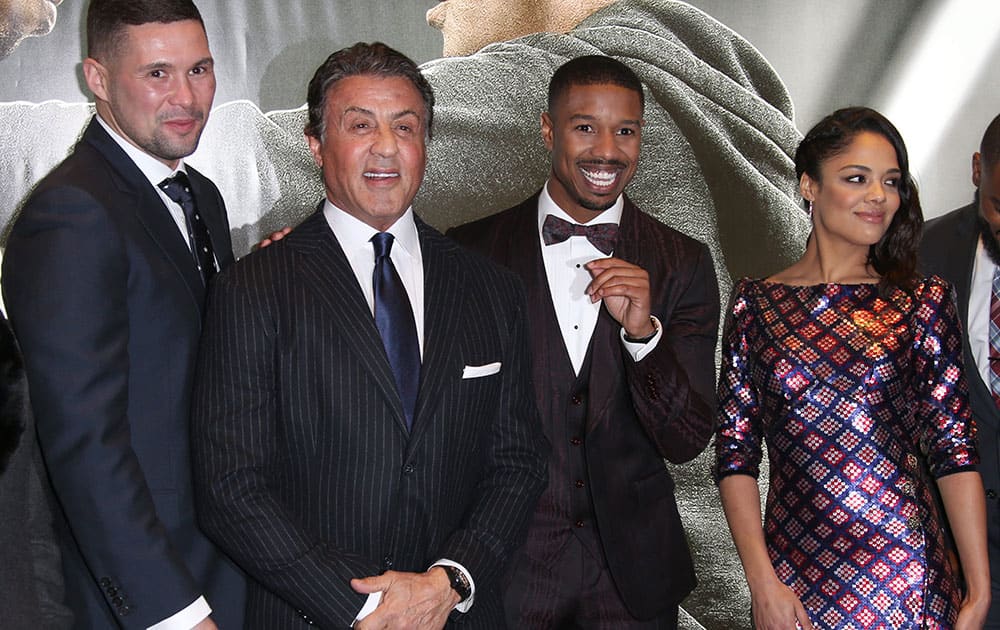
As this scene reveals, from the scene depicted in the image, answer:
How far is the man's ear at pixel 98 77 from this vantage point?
2.39 m

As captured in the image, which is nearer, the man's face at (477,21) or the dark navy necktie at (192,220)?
the dark navy necktie at (192,220)

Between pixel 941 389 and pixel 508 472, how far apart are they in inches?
41.6

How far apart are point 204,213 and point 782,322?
4.65 feet

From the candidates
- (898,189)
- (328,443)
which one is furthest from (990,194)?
(328,443)

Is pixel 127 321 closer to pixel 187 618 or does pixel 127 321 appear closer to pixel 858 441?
pixel 187 618

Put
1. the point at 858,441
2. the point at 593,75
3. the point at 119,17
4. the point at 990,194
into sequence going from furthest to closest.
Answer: the point at 990,194 < the point at 593,75 < the point at 858,441 < the point at 119,17

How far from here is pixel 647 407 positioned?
270 centimetres

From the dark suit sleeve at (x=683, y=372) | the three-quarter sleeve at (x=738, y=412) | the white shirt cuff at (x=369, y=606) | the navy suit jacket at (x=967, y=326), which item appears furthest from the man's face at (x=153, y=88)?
the navy suit jacket at (x=967, y=326)

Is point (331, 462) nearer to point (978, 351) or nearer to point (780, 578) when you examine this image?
point (780, 578)

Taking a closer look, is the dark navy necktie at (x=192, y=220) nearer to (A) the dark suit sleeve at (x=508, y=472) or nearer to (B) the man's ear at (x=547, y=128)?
(A) the dark suit sleeve at (x=508, y=472)

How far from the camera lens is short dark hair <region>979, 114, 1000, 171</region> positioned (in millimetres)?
3193

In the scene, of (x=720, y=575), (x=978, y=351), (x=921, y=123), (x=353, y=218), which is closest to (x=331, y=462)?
(x=353, y=218)

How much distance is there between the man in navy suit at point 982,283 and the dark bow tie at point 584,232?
1014 mm

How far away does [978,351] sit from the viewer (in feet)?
9.92
